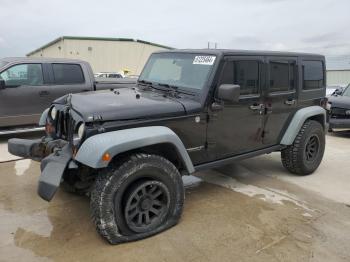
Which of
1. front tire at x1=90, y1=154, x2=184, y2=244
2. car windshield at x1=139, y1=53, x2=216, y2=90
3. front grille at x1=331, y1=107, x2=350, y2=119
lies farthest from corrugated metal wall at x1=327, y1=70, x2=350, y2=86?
front tire at x1=90, y1=154, x2=184, y2=244

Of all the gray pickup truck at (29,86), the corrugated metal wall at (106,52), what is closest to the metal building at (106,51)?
the corrugated metal wall at (106,52)

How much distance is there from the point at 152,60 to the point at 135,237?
2.59 metres

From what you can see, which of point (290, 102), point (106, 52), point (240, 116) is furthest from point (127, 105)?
point (106, 52)

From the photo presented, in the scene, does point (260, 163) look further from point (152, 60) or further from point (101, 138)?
point (101, 138)

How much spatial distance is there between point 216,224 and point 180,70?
1.86m

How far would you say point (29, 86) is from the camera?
24.7 ft

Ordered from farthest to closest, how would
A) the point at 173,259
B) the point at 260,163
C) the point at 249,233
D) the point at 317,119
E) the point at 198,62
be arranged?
the point at 260,163, the point at 317,119, the point at 198,62, the point at 249,233, the point at 173,259

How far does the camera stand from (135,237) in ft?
10.9

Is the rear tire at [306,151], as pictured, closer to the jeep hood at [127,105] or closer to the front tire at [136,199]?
the jeep hood at [127,105]

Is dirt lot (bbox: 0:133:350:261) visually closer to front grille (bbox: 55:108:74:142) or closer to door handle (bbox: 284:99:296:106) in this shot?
front grille (bbox: 55:108:74:142)

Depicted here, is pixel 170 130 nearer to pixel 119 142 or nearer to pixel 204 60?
pixel 119 142

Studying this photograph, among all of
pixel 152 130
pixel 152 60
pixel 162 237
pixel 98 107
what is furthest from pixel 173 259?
pixel 152 60

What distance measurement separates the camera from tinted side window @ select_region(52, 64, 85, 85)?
25.8 feet

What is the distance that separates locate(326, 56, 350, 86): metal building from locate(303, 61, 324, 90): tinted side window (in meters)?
26.8
